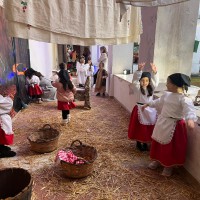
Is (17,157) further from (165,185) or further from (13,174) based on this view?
(165,185)

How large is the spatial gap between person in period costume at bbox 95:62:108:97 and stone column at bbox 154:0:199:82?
304 centimetres

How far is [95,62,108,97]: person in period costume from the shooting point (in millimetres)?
6215

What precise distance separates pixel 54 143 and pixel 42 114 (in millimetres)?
1930

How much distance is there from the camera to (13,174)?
1.85m

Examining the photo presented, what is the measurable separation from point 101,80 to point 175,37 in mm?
3324

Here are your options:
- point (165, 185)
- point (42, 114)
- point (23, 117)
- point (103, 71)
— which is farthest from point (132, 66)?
point (165, 185)

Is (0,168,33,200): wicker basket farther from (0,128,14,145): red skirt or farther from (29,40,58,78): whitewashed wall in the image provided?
(29,40,58,78): whitewashed wall

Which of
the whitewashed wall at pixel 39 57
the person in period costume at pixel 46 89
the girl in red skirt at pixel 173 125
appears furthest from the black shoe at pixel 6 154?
the whitewashed wall at pixel 39 57

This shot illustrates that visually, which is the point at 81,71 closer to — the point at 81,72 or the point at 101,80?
the point at 81,72

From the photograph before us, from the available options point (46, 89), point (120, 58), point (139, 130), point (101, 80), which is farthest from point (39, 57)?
point (139, 130)

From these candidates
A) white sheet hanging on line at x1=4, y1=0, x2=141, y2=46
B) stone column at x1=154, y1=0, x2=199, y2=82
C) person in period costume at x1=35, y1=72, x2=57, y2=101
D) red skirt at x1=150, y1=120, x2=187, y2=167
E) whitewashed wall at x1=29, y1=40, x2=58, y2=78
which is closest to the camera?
white sheet hanging on line at x1=4, y1=0, x2=141, y2=46

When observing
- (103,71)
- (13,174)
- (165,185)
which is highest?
(103,71)

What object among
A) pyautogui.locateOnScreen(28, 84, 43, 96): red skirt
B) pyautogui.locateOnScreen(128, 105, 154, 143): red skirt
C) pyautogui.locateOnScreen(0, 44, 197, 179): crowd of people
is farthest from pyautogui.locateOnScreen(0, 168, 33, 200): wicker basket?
pyautogui.locateOnScreen(28, 84, 43, 96): red skirt

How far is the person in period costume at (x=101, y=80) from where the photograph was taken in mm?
6215
